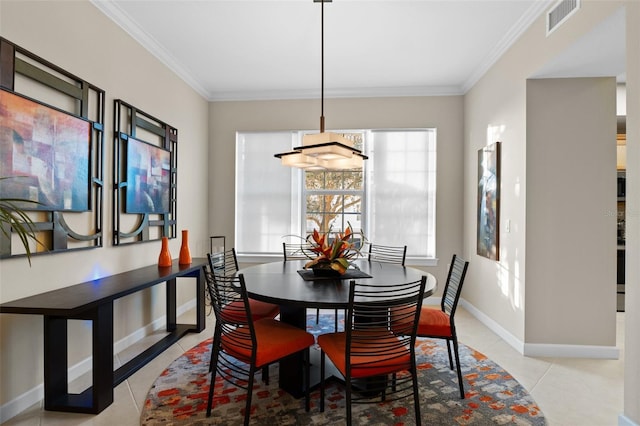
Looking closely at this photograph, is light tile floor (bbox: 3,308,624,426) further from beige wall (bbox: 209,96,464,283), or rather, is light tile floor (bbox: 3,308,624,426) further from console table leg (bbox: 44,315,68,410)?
beige wall (bbox: 209,96,464,283)

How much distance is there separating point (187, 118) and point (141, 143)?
117 centimetres

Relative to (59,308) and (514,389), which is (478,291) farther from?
(59,308)

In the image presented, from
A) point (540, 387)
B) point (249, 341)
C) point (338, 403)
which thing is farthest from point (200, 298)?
point (540, 387)

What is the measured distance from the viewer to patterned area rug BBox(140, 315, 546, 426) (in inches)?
82.0

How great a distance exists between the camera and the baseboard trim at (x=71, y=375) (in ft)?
6.78

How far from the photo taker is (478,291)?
414 centimetres

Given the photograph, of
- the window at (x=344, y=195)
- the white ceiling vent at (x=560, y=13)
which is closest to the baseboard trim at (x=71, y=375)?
the window at (x=344, y=195)

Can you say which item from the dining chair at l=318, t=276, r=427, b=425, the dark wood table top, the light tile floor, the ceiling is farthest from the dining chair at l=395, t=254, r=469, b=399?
the ceiling

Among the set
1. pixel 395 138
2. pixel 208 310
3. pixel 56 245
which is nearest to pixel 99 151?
pixel 56 245

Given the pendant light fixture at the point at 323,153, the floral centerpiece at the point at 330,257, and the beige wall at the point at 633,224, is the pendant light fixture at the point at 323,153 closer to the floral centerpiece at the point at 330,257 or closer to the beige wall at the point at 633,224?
the floral centerpiece at the point at 330,257

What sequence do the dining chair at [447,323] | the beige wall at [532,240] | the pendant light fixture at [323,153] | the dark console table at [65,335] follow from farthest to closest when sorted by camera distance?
the beige wall at [532,240] < the pendant light fixture at [323,153] < the dining chair at [447,323] < the dark console table at [65,335]

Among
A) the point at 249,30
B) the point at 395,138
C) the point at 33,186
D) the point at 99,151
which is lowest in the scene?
the point at 33,186

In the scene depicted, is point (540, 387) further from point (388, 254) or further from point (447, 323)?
point (388, 254)

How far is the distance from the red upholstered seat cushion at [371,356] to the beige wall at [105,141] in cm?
184
